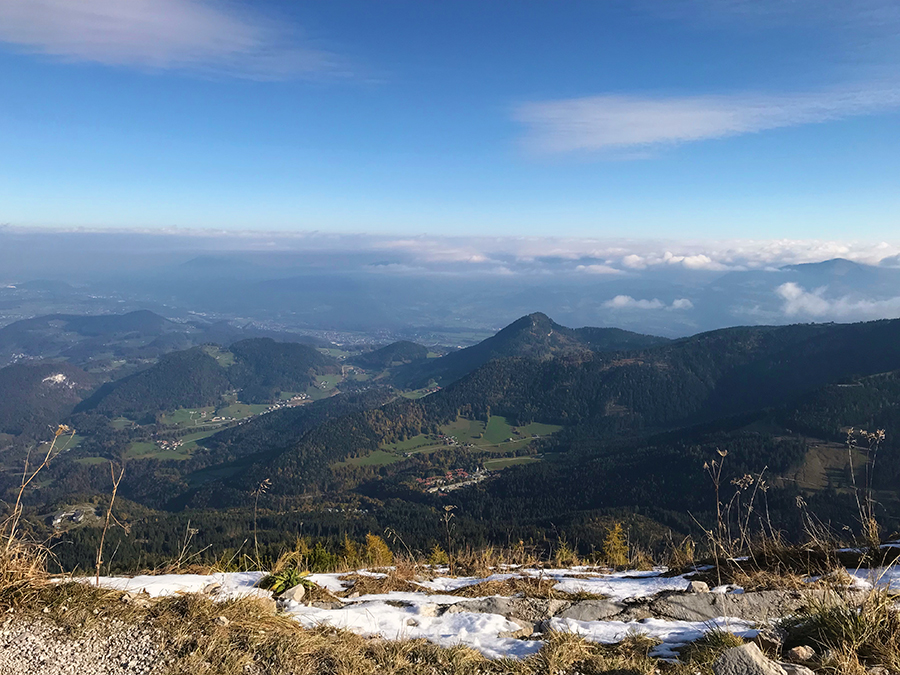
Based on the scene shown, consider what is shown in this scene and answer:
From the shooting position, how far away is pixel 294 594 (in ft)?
20.5

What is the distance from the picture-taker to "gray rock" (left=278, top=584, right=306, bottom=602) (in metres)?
6.20

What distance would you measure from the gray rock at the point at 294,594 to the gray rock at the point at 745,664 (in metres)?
5.07

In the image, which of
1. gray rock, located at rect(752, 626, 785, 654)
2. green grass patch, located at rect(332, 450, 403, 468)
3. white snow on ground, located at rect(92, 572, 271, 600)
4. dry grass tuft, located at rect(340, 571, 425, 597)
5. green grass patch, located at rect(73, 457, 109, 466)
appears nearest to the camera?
gray rock, located at rect(752, 626, 785, 654)

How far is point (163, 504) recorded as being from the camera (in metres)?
154

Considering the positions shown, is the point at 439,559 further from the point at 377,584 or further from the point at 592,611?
the point at 592,611

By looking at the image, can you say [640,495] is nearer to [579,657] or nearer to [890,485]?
[890,485]

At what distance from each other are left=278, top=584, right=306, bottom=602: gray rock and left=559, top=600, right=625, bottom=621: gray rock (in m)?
3.53

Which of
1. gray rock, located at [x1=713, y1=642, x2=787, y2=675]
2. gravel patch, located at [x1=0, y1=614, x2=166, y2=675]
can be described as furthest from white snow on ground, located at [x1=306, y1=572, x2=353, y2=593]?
gray rock, located at [x1=713, y1=642, x2=787, y2=675]

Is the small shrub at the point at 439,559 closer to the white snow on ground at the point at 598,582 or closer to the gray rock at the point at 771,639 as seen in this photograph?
the white snow on ground at the point at 598,582

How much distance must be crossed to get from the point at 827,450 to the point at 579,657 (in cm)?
16169

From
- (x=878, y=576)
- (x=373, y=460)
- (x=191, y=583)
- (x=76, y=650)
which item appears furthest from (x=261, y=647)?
(x=373, y=460)

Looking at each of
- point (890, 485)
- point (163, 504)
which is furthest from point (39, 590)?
point (163, 504)

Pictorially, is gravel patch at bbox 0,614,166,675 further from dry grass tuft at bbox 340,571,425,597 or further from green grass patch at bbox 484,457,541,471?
green grass patch at bbox 484,457,541,471

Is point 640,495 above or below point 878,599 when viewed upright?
below
